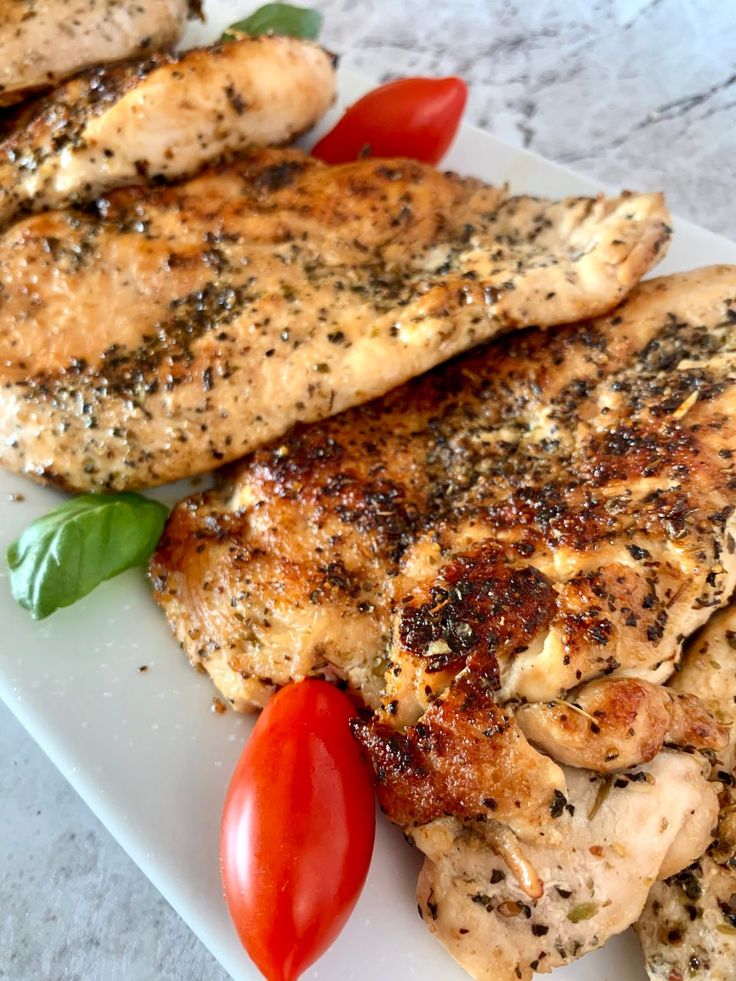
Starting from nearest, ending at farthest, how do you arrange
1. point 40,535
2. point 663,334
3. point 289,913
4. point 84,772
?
point 289,913, point 84,772, point 40,535, point 663,334

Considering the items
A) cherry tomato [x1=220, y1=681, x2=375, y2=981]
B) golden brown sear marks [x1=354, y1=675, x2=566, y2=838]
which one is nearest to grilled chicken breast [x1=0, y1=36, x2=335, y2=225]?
cherry tomato [x1=220, y1=681, x2=375, y2=981]

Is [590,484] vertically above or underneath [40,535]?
underneath

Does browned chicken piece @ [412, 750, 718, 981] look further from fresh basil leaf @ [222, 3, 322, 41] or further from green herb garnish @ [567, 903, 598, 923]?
fresh basil leaf @ [222, 3, 322, 41]

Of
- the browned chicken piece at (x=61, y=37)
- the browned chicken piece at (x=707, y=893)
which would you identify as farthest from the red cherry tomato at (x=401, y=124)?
the browned chicken piece at (x=707, y=893)

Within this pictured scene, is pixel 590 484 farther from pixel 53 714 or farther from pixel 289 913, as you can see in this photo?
pixel 53 714

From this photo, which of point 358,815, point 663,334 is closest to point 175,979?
point 358,815

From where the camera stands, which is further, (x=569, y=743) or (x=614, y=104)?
(x=614, y=104)

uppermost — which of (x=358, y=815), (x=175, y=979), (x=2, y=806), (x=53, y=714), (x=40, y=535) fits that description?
(x=40, y=535)
